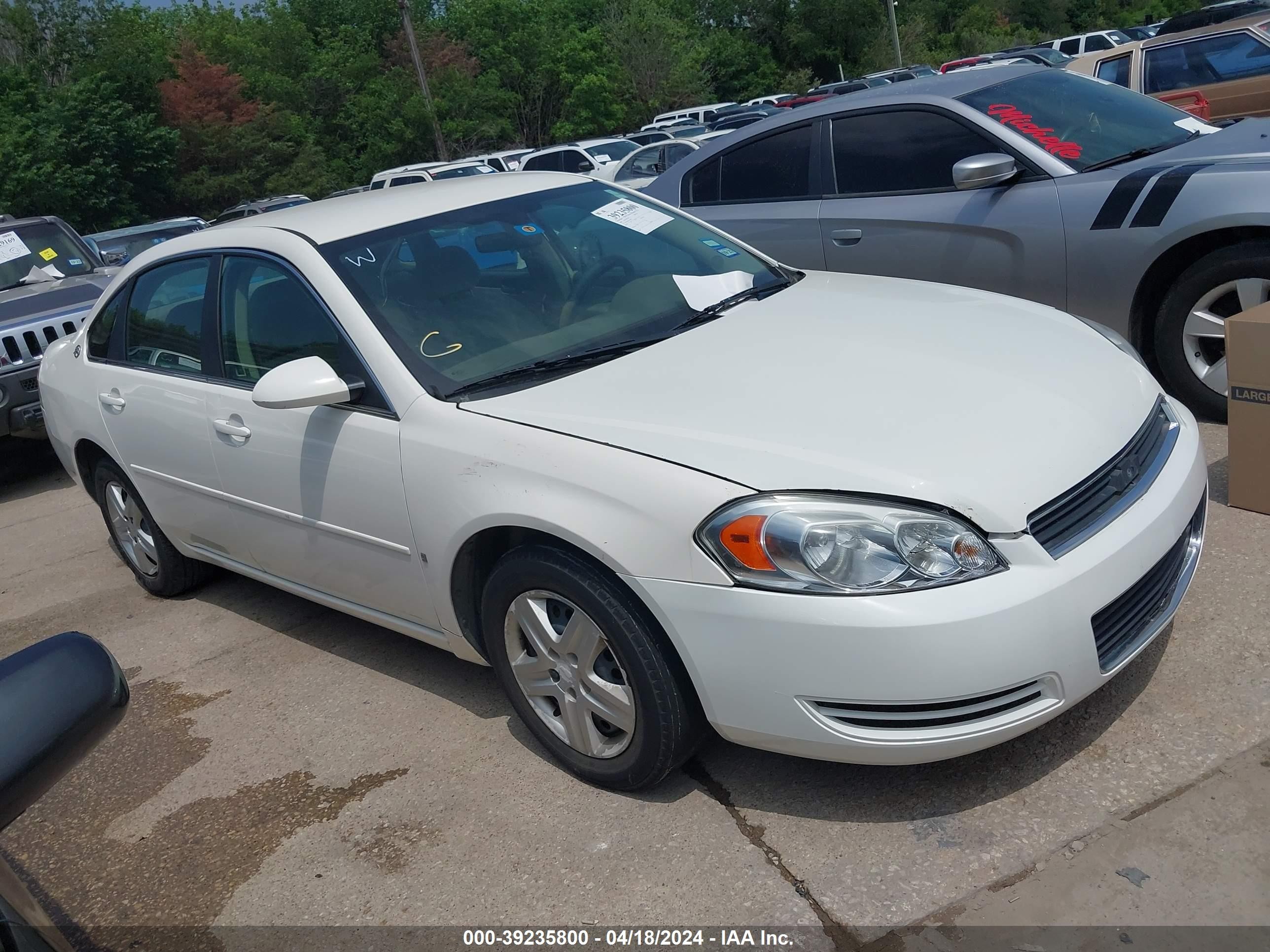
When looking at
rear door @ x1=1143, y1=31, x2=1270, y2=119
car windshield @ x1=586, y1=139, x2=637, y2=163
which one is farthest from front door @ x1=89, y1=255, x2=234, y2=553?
car windshield @ x1=586, y1=139, x2=637, y2=163

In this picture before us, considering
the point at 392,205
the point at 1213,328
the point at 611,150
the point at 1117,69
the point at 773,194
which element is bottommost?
the point at 611,150

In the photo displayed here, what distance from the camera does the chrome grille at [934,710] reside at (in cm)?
250

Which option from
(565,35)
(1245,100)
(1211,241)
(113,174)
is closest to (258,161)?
(113,174)

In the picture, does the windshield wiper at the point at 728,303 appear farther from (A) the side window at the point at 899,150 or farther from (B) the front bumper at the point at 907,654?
(A) the side window at the point at 899,150

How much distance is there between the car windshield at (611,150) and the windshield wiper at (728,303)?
19.5m

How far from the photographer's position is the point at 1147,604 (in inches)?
109

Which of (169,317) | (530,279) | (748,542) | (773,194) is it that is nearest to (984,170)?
(773,194)

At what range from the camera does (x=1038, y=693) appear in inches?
100

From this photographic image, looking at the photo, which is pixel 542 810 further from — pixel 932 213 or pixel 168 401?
pixel 932 213

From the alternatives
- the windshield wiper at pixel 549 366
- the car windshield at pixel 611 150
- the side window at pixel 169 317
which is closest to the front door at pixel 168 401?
the side window at pixel 169 317

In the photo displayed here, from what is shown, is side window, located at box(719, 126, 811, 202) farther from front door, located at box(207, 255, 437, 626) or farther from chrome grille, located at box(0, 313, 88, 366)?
chrome grille, located at box(0, 313, 88, 366)

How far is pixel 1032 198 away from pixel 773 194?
1452mm

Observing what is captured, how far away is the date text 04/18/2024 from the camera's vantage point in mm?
2426

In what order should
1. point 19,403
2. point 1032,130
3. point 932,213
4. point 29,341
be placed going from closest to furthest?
point 1032,130, point 932,213, point 19,403, point 29,341
